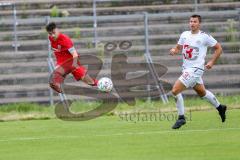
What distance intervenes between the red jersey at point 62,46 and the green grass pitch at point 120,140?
2404 mm

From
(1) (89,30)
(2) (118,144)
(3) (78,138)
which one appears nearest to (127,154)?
(2) (118,144)

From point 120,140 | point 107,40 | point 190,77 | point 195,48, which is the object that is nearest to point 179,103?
point 190,77

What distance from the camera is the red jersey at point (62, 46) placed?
66.2ft

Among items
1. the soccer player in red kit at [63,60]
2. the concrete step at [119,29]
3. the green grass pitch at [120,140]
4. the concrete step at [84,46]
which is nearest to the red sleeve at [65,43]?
the soccer player in red kit at [63,60]

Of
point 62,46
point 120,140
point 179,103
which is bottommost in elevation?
point 120,140

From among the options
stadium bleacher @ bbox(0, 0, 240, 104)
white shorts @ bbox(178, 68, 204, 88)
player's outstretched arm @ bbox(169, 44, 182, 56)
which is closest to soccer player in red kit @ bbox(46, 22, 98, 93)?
stadium bleacher @ bbox(0, 0, 240, 104)

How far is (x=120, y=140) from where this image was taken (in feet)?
46.0

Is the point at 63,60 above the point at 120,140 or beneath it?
above

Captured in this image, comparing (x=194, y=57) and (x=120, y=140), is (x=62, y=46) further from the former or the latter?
(x=120, y=140)

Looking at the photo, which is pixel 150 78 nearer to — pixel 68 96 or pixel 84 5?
pixel 68 96

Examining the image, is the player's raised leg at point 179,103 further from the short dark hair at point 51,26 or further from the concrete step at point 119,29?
the concrete step at point 119,29

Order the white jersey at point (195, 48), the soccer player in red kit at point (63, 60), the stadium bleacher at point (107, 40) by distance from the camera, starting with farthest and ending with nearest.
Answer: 1. the stadium bleacher at point (107, 40)
2. the soccer player in red kit at point (63, 60)
3. the white jersey at point (195, 48)

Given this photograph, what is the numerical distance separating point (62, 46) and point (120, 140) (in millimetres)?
6770

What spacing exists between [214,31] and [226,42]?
67cm
